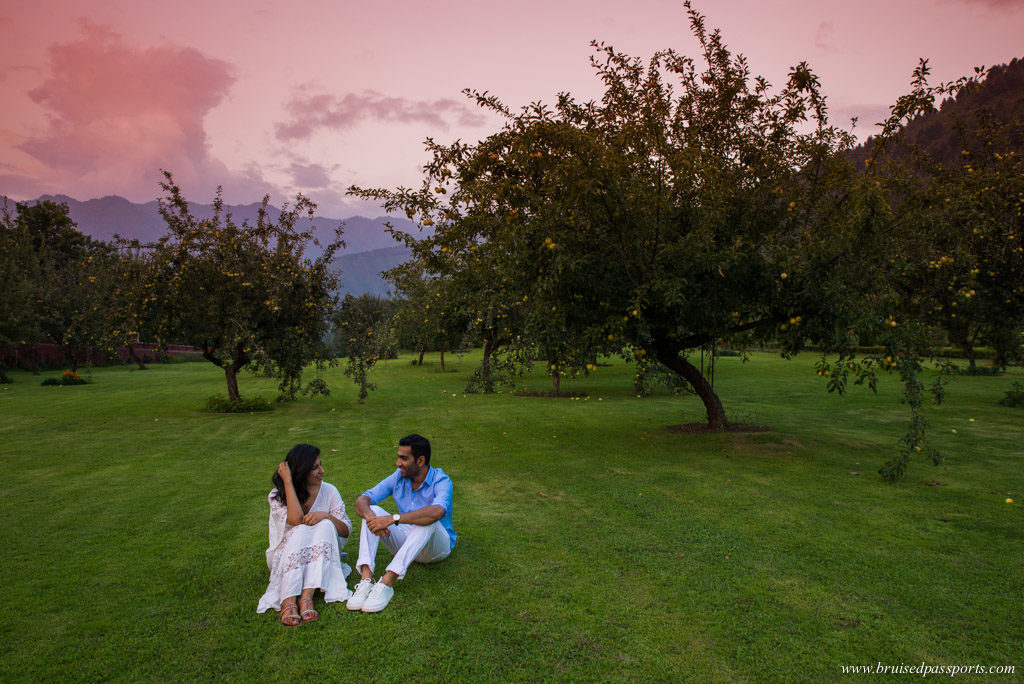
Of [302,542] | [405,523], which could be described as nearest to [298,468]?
[302,542]

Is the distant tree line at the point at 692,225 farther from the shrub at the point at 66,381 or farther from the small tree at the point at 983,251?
the shrub at the point at 66,381

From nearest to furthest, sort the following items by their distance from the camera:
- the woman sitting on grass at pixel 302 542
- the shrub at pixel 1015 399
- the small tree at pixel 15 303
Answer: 1. the woman sitting on grass at pixel 302 542
2. the shrub at pixel 1015 399
3. the small tree at pixel 15 303

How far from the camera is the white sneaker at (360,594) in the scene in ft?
15.7

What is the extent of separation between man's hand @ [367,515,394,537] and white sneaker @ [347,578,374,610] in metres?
0.41

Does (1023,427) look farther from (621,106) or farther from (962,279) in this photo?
(621,106)

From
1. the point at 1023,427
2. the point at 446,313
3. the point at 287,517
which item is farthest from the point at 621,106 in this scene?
the point at 446,313

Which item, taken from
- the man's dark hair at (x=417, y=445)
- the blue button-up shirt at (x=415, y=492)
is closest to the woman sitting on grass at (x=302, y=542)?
the blue button-up shirt at (x=415, y=492)

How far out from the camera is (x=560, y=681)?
3846 mm

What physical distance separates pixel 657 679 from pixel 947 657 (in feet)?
7.15

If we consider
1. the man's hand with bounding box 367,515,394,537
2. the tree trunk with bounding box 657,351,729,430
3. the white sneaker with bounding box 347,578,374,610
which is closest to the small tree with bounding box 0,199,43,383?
the tree trunk with bounding box 657,351,729,430

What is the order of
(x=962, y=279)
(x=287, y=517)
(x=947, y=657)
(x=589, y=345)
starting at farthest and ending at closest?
(x=962, y=279)
(x=589, y=345)
(x=287, y=517)
(x=947, y=657)

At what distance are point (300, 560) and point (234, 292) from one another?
12992 mm

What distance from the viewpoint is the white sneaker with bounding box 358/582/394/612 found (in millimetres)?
4758

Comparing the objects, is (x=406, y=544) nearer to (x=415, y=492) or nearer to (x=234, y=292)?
(x=415, y=492)
